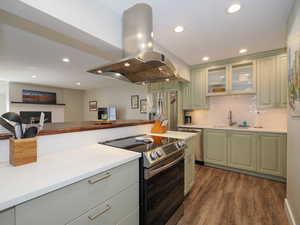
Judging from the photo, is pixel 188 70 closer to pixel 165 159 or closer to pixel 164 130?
pixel 164 130

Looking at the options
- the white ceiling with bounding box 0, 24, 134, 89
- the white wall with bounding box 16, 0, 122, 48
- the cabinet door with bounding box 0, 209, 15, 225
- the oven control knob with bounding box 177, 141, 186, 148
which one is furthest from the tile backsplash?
the cabinet door with bounding box 0, 209, 15, 225

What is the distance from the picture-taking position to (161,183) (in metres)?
1.29

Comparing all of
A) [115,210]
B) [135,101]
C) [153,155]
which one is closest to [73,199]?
[115,210]

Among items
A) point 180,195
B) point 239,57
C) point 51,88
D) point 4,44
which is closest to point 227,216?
point 180,195

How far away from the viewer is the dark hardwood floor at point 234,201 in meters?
1.60

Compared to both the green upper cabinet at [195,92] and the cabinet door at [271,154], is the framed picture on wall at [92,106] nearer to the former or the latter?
the green upper cabinet at [195,92]

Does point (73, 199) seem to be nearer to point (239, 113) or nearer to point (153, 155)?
point (153, 155)

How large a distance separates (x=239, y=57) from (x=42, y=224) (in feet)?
12.2

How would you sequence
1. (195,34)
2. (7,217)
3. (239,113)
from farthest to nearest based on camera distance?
(239,113) < (195,34) < (7,217)

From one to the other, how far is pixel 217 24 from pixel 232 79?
1.54 meters

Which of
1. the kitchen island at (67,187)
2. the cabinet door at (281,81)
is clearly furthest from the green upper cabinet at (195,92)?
the kitchen island at (67,187)

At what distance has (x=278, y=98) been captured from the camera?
2.60m

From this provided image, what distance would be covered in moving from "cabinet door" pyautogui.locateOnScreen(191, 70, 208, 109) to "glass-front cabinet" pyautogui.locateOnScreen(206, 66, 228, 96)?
0.11m

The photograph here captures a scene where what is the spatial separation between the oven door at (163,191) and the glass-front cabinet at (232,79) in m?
2.23
